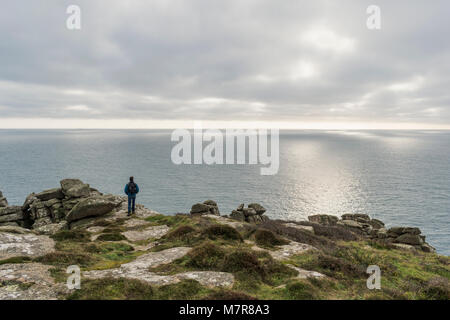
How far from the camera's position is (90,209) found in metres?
28.8

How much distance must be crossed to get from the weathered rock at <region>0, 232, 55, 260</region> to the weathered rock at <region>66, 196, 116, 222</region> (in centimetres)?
1067

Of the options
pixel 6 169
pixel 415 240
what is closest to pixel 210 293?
pixel 415 240

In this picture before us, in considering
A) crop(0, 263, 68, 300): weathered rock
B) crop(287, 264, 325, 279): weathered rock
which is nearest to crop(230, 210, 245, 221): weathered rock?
crop(287, 264, 325, 279): weathered rock

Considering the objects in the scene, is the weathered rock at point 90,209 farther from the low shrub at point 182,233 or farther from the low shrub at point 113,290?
the low shrub at point 113,290

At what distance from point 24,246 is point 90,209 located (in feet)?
44.2

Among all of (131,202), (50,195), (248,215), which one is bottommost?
(248,215)

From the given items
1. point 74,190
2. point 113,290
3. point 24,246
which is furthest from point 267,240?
point 74,190

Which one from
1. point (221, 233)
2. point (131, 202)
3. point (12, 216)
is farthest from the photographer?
point (12, 216)

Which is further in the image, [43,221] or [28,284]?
[43,221]

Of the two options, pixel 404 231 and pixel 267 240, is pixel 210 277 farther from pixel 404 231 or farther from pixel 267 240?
pixel 404 231

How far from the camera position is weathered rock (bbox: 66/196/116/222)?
2881cm

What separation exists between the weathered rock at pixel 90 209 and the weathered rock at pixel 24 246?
1067 centimetres

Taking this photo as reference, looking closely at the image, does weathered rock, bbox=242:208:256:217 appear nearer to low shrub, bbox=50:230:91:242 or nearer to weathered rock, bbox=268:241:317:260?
weathered rock, bbox=268:241:317:260
